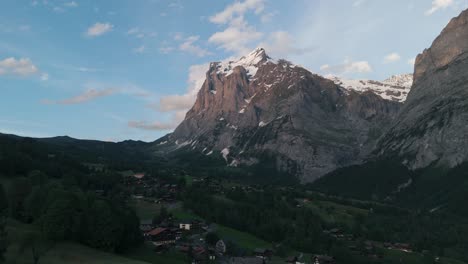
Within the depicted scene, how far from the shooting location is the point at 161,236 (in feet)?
383

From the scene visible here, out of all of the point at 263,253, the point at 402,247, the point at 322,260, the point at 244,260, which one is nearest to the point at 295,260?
the point at 322,260

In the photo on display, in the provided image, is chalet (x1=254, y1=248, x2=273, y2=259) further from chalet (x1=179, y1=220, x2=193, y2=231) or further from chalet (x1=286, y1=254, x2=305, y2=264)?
chalet (x1=179, y1=220, x2=193, y2=231)

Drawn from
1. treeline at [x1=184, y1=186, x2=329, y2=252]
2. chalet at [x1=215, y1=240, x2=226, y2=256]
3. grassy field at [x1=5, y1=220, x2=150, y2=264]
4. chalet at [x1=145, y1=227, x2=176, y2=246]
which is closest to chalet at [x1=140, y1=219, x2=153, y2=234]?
chalet at [x1=145, y1=227, x2=176, y2=246]

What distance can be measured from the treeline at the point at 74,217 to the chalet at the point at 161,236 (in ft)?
30.3

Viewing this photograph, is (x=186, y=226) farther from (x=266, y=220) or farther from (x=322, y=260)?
(x=322, y=260)

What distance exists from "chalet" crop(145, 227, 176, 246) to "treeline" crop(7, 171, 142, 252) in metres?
9.23

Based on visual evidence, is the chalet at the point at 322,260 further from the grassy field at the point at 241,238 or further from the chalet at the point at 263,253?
the grassy field at the point at 241,238

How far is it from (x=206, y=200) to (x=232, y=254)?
179 feet

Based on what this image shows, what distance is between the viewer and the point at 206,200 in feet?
556

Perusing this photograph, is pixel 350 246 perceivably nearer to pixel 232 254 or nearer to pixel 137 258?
pixel 232 254

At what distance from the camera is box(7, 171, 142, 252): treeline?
86.2 metres

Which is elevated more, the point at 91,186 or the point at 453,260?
the point at 91,186

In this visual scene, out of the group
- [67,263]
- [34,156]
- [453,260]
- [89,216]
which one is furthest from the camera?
[34,156]

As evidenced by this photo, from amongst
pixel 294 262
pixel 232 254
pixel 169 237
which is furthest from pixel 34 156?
pixel 294 262
